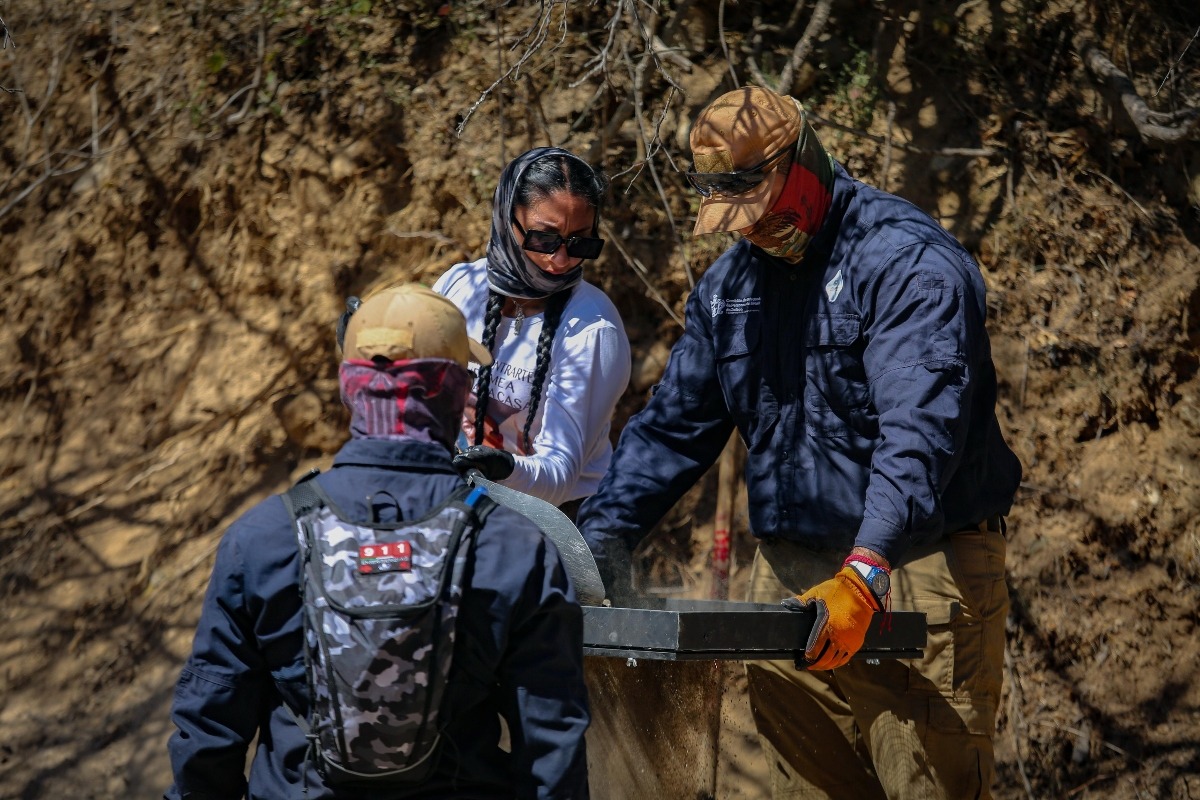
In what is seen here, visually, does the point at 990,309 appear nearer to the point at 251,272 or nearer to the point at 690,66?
the point at 690,66

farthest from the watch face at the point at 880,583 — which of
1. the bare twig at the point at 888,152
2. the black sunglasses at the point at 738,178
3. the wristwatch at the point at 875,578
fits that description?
the bare twig at the point at 888,152

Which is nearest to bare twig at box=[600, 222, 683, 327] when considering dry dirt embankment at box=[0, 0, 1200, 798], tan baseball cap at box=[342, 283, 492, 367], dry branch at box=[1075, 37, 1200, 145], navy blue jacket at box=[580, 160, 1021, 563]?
dry dirt embankment at box=[0, 0, 1200, 798]

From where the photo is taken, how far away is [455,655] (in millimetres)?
2029

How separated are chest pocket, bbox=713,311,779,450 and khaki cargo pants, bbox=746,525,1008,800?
34 cm

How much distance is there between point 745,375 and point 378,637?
57.1 inches

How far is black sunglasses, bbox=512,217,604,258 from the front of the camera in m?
3.29

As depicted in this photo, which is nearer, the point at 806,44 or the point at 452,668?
the point at 452,668

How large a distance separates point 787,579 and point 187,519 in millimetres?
3171

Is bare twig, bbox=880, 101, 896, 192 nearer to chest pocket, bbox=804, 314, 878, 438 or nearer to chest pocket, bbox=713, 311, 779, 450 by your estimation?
chest pocket, bbox=713, 311, 779, 450

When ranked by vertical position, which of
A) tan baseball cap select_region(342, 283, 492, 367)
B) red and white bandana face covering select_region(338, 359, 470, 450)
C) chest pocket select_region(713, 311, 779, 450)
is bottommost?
chest pocket select_region(713, 311, 779, 450)

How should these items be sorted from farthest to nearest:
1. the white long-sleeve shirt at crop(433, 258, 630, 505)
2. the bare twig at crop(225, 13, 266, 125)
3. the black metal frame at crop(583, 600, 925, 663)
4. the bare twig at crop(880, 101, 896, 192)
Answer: the bare twig at crop(225, 13, 266, 125), the bare twig at crop(880, 101, 896, 192), the white long-sleeve shirt at crop(433, 258, 630, 505), the black metal frame at crop(583, 600, 925, 663)

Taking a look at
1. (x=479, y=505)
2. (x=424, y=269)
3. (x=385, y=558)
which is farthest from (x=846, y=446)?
(x=424, y=269)

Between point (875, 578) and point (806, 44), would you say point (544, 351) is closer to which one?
point (875, 578)

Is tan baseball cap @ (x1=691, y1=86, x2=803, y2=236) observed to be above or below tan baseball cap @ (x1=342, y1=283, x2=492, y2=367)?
below
